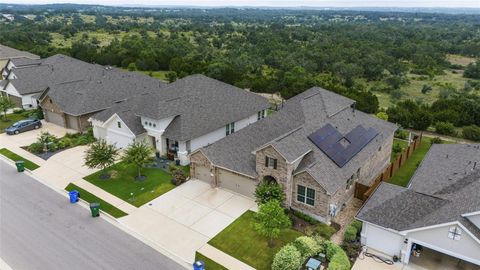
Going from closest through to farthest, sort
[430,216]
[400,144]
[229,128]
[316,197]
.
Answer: [430,216] → [316,197] → [229,128] → [400,144]

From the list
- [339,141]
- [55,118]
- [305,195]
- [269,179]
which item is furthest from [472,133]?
[55,118]

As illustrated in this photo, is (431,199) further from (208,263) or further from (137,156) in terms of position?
(137,156)

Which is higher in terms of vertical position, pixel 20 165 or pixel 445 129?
pixel 20 165

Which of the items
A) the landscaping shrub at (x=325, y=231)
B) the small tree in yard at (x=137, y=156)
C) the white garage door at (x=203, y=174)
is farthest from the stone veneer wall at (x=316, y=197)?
the small tree in yard at (x=137, y=156)

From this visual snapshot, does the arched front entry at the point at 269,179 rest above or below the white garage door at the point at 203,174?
above

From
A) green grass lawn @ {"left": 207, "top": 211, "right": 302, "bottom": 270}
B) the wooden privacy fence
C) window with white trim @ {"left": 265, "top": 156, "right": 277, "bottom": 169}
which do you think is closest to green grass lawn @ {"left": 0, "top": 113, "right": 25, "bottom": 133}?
green grass lawn @ {"left": 207, "top": 211, "right": 302, "bottom": 270}

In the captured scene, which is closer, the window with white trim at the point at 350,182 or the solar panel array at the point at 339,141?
the window with white trim at the point at 350,182

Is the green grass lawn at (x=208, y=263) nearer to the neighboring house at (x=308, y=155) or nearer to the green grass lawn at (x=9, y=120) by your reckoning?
the neighboring house at (x=308, y=155)
